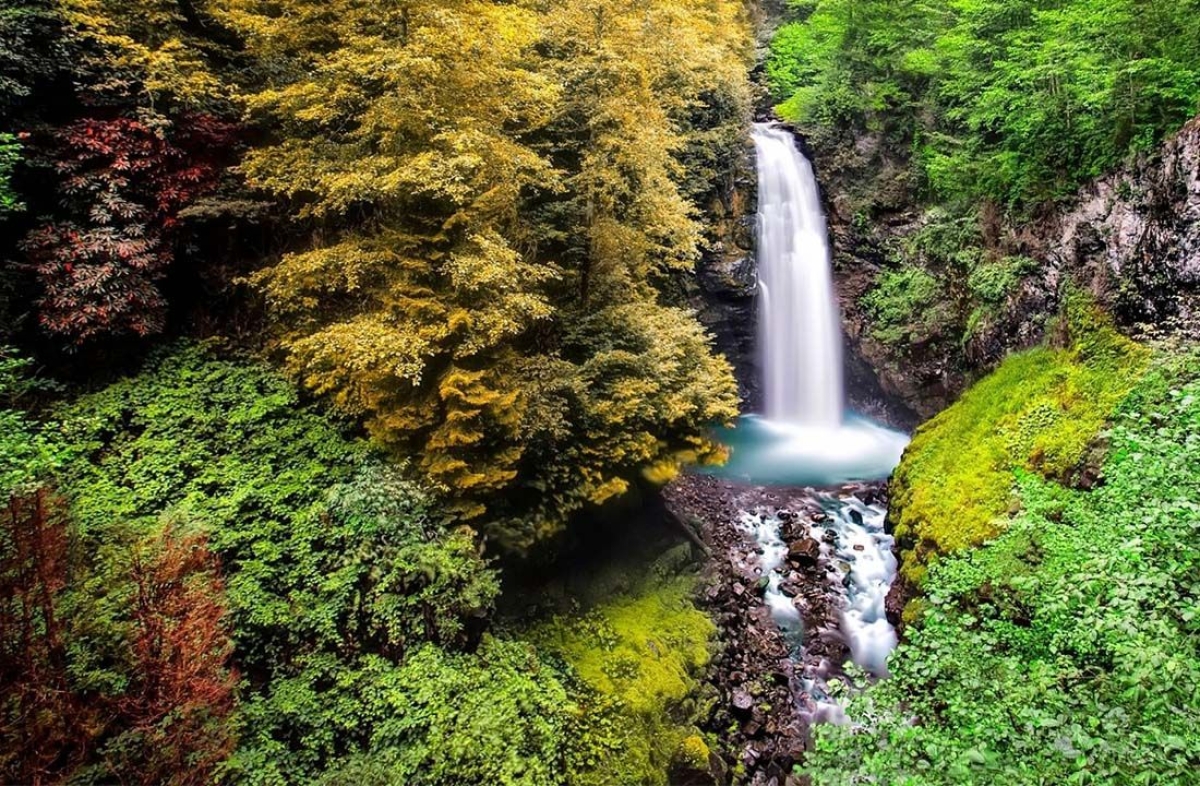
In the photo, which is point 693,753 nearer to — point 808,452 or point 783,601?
point 783,601

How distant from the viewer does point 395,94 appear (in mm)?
6719

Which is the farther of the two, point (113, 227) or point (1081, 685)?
point (113, 227)

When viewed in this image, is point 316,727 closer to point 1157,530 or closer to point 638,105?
point 1157,530

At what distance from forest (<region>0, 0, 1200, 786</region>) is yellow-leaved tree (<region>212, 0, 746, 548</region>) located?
0.07 meters

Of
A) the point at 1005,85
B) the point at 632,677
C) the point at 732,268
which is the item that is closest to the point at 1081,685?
the point at 632,677

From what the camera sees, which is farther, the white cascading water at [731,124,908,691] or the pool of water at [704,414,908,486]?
the white cascading water at [731,124,908,691]

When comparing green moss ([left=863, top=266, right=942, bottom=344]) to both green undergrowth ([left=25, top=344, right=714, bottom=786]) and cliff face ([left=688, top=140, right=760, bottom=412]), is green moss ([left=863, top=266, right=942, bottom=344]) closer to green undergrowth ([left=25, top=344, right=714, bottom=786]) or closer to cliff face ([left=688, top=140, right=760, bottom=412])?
cliff face ([left=688, top=140, right=760, bottom=412])

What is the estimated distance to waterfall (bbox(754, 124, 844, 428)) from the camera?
1973cm

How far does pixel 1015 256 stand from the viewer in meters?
13.0

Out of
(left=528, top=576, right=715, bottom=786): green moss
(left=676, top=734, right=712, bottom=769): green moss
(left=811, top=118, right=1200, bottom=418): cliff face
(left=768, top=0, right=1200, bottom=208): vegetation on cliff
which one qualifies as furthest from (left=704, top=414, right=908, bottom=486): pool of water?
(left=676, top=734, right=712, bottom=769): green moss

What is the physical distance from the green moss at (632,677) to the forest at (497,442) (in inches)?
1.9

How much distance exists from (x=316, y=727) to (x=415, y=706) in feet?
3.05

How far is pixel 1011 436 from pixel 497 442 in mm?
8945

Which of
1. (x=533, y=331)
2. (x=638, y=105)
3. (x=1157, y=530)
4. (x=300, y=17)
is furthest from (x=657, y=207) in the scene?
(x=1157, y=530)
